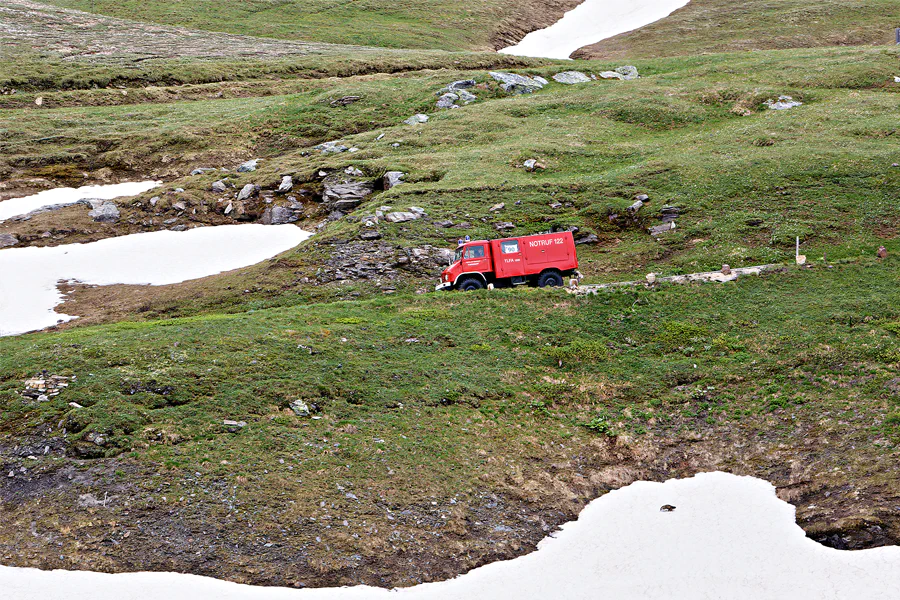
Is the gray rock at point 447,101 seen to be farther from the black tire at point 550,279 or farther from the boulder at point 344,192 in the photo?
the black tire at point 550,279

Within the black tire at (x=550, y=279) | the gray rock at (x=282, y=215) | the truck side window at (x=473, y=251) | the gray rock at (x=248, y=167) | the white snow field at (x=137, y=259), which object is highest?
the gray rock at (x=248, y=167)

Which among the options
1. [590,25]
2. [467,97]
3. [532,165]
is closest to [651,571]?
[532,165]

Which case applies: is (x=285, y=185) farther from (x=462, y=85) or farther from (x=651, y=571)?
(x=651, y=571)

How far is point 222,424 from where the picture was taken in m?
24.4

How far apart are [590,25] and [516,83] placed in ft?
194

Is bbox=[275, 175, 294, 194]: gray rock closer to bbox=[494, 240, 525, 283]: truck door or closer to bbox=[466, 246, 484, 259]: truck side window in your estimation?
bbox=[466, 246, 484, 259]: truck side window

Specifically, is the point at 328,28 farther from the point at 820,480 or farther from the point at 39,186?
the point at 820,480

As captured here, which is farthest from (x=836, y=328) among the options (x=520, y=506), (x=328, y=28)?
(x=328, y=28)

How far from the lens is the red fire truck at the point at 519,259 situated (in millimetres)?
35312

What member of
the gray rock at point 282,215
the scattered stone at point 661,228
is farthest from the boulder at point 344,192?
the scattered stone at point 661,228

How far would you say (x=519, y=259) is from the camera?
3544 centimetres

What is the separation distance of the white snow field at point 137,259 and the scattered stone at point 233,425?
20.1m

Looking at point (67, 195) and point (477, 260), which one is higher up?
point (67, 195)

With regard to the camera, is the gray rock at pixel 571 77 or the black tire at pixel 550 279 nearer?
the black tire at pixel 550 279
